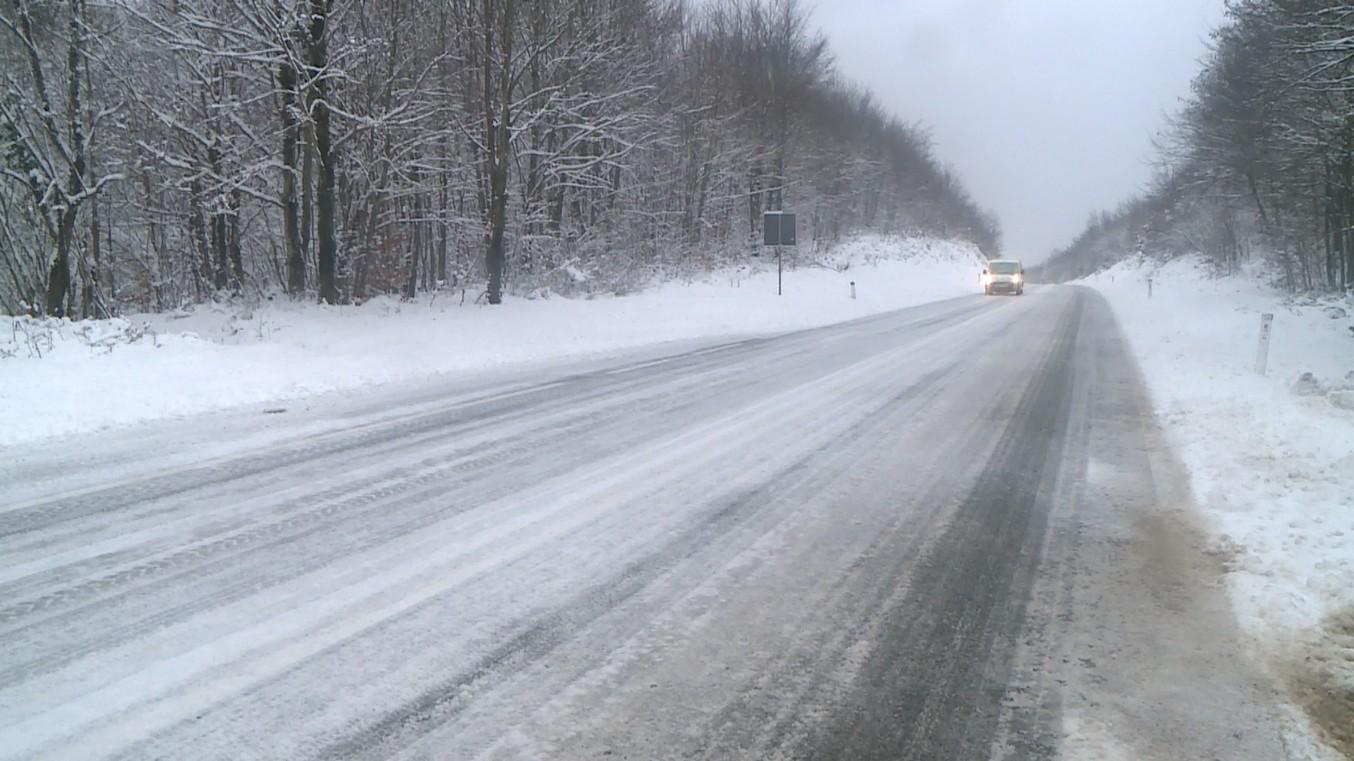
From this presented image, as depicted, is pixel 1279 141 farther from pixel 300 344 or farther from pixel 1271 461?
pixel 300 344

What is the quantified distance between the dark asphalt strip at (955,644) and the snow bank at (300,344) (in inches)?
297

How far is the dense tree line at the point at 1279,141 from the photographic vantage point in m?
14.9

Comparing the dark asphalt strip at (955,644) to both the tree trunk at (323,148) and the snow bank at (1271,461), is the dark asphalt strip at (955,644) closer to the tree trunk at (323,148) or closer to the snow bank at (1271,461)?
the snow bank at (1271,461)

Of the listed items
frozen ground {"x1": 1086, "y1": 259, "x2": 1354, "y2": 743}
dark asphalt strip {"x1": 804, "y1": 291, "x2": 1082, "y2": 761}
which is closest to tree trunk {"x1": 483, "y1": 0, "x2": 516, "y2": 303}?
frozen ground {"x1": 1086, "y1": 259, "x2": 1354, "y2": 743}

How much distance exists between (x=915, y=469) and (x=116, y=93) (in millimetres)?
19458

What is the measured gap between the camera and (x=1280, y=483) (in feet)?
18.9

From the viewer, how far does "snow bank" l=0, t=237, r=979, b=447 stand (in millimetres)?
8133

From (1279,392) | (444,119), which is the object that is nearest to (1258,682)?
(1279,392)

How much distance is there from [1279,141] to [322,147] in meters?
26.1

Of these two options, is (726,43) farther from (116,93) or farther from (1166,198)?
(1166,198)

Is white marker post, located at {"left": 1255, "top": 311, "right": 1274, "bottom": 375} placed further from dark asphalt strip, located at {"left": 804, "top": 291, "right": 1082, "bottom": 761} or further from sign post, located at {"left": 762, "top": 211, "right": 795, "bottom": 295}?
sign post, located at {"left": 762, "top": 211, "right": 795, "bottom": 295}

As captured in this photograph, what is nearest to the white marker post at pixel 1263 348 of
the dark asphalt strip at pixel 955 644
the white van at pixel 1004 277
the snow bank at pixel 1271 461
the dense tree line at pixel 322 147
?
the snow bank at pixel 1271 461

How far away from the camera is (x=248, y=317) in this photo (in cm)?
1449

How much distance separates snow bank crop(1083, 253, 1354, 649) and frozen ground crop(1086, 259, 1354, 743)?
10 millimetres
